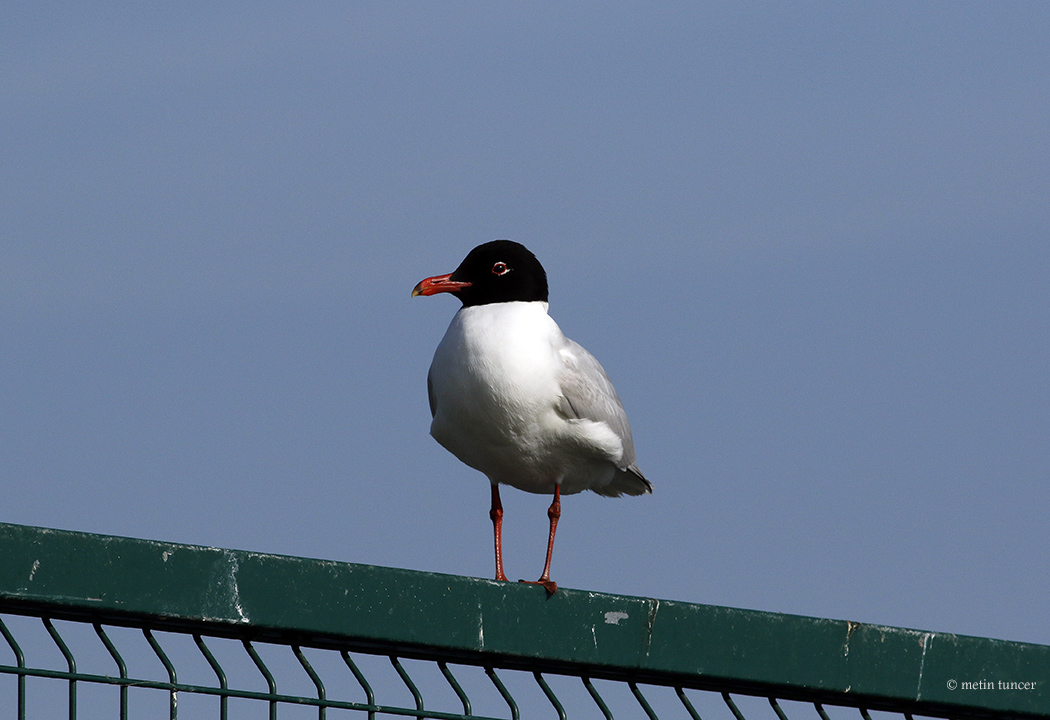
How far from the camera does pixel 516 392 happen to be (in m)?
6.81

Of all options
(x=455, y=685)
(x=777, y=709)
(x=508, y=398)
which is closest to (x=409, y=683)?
(x=455, y=685)

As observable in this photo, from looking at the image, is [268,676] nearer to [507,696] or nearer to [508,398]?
[507,696]

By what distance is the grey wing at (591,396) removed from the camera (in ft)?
23.1

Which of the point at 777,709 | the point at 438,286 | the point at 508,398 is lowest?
the point at 777,709

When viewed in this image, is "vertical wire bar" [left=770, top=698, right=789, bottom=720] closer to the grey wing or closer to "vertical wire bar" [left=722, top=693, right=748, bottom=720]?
"vertical wire bar" [left=722, top=693, right=748, bottom=720]

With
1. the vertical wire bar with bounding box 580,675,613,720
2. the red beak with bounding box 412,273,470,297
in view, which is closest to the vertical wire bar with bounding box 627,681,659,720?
the vertical wire bar with bounding box 580,675,613,720

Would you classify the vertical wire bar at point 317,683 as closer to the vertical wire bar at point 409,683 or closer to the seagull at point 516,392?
the vertical wire bar at point 409,683

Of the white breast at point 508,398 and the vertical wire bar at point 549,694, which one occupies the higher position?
the white breast at point 508,398

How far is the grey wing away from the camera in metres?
7.03

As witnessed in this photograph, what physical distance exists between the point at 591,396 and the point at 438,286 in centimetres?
102

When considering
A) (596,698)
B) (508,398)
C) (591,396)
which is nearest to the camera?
(596,698)

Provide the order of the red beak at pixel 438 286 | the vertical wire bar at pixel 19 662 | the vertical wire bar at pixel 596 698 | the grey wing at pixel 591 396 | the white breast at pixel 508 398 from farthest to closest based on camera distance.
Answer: the red beak at pixel 438 286
the grey wing at pixel 591 396
the white breast at pixel 508 398
the vertical wire bar at pixel 596 698
the vertical wire bar at pixel 19 662

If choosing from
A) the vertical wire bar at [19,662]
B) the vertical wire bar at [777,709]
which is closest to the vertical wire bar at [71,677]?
the vertical wire bar at [19,662]

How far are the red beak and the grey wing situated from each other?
630 millimetres
